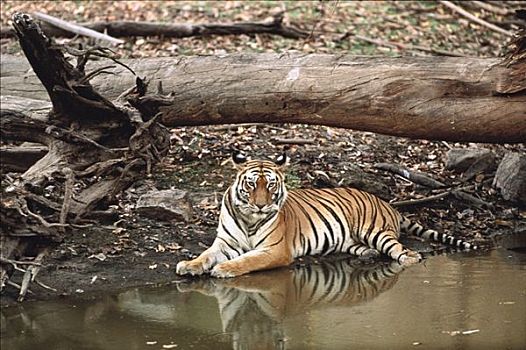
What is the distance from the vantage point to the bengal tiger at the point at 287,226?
283 inches

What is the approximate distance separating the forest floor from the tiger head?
1.68ft

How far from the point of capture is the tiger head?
730cm

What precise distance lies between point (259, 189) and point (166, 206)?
0.91 meters

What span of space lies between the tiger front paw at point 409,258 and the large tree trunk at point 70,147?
78.9 inches

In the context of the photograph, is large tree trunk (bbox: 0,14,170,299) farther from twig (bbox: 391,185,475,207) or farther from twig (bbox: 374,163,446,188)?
twig (bbox: 374,163,446,188)

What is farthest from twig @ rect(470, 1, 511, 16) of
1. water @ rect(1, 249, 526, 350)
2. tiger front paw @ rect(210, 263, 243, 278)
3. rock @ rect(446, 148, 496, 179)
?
tiger front paw @ rect(210, 263, 243, 278)

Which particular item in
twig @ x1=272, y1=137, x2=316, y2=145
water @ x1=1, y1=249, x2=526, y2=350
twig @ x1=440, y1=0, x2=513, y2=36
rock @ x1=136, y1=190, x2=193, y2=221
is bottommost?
water @ x1=1, y1=249, x2=526, y2=350

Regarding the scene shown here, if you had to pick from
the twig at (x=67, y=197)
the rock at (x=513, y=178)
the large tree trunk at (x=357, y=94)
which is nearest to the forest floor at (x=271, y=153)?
the rock at (x=513, y=178)

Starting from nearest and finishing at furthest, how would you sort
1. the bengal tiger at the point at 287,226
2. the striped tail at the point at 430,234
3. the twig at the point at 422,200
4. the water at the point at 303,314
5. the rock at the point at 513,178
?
the water at the point at 303,314, the bengal tiger at the point at 287,226, the striped tail at the point at 430,234, the twig at the point at 422,200, the rock at the point at 513,178

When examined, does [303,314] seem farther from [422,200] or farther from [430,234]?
[422,200]

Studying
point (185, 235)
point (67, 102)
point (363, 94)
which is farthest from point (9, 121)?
point (363, 94)

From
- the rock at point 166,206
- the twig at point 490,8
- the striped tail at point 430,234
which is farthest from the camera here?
the twig at point 490,8

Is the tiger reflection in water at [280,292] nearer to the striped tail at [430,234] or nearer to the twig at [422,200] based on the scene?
the striped tail at [430,234]

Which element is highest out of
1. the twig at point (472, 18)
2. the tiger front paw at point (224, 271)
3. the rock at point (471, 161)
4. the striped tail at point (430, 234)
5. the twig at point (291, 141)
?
the twig at point (472, 18)
